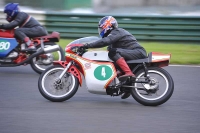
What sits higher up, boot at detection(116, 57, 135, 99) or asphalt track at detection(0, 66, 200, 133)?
boot at detection(116, 57, 135, 99)

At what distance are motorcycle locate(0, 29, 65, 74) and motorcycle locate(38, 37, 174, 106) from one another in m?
2.84

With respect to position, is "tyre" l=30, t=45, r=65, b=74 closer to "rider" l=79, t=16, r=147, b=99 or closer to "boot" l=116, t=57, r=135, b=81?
"rider" l=79, t=16, r=147, b=99

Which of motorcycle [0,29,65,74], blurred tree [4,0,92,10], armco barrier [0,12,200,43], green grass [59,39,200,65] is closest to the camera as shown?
motorcycle [0,29,65,74]

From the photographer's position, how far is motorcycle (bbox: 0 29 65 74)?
1077cm

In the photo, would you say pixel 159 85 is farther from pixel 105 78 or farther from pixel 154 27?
pixel 154 27

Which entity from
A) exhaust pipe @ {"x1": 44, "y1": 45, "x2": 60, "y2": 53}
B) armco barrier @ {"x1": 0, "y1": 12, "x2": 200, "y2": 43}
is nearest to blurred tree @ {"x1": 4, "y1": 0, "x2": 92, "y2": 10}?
armco barrier @ {"x1": 0, "y1": 12, "x2": 200, "y2": 43}

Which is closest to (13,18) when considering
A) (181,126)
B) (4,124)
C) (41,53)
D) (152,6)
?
(41,53)

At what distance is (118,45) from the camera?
794 centimetres

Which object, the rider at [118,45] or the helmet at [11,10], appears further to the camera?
the helmet at [11,10]

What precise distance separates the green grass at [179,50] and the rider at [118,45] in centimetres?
477

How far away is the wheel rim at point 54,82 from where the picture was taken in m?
7.90

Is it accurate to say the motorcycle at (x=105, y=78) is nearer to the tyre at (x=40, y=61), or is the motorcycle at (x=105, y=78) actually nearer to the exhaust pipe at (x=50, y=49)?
the exhaust pipe at (x=50, y=49)

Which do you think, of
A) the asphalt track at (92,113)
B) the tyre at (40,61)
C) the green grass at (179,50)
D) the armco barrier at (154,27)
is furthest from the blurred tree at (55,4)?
the asphalt track at (92,113)

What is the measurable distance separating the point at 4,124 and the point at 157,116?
226 centimetres
